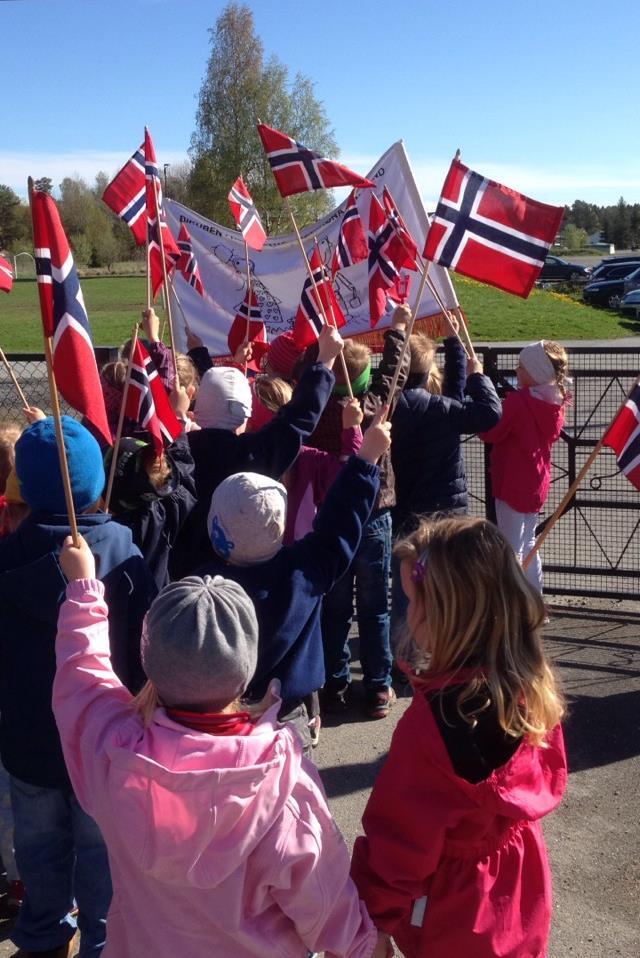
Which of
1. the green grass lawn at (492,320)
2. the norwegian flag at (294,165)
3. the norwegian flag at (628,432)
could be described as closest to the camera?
the norwegian flag at (628,432)

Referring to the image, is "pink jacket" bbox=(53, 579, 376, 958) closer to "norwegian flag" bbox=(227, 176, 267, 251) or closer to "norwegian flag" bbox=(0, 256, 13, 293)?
"norwegian flag" bbox=(0, 256, 13, 293)

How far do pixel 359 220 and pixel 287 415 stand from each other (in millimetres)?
2766

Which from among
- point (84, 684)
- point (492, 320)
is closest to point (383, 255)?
point (84, 684)

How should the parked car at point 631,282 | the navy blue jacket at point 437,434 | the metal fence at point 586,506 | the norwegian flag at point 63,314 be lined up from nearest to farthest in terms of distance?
the norwegian flag at point 63,314
the navy blue jacket at point 437,434
the metal fence at point 586,506
the parked car at point 631,282

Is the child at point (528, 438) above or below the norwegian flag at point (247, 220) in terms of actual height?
below

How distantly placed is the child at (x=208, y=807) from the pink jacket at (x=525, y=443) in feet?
11.6

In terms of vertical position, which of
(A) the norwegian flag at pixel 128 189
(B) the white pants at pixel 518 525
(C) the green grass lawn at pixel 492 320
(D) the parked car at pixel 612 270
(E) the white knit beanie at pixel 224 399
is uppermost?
(A) the norwegian flag at pixel 128 189

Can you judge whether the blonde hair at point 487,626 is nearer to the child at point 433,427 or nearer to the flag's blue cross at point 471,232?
the flag's blue cross at point 471,232

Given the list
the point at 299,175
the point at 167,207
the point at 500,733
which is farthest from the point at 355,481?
the point at 167,207

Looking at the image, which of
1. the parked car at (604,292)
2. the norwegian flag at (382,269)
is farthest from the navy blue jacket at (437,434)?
the parked car at (604,292)

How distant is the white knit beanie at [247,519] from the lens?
2.73 m

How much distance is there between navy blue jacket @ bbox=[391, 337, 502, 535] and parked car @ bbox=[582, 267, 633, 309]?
29.9m

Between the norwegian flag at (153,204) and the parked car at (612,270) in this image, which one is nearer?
the norwegian flag at (153,204)

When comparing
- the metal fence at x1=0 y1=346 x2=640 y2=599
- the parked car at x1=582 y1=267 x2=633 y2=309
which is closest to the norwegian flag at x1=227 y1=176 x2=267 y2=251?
the metal fence at x1=0 y1=346 x2=640 y2=599
